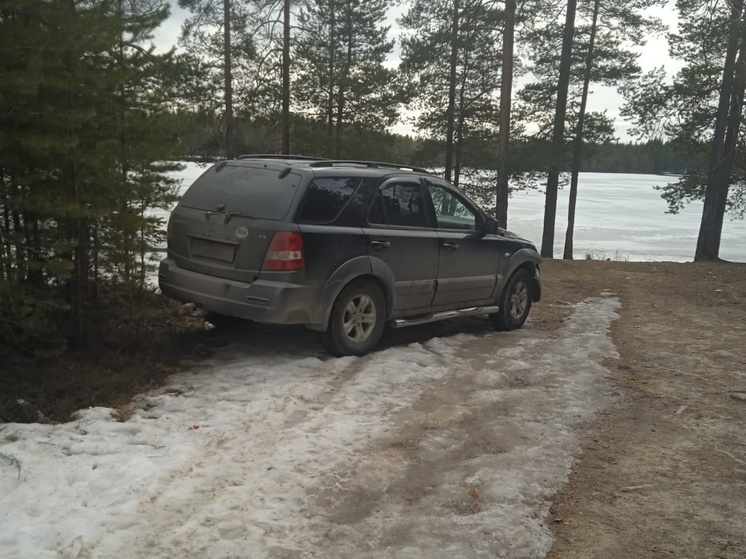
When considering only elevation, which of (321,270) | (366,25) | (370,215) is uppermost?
(366,25)

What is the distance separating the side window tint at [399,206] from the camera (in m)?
6.68

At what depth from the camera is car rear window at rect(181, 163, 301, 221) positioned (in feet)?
19.3

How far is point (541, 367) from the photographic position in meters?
6.69

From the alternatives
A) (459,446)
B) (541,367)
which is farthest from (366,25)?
(459,446)

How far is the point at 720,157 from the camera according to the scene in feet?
65.7

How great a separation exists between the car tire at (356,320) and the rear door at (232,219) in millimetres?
921

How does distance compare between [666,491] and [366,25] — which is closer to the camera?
[666,491]

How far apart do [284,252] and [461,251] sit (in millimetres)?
2541

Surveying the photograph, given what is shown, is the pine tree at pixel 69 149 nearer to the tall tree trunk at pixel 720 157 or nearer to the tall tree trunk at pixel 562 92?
the tall tree trunk at pixel 720 157

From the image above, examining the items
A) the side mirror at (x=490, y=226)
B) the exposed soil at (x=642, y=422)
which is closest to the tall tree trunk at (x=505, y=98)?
the exposed soil at (x=642, y=422)

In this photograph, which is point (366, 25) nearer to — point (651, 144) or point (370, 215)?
point (651, 144)

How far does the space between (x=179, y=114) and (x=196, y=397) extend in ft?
9.07

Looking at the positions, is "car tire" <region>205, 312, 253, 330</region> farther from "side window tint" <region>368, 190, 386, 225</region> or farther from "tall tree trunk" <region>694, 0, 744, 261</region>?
"tall tree trunk" <region>694, 0, 744, 261</region>

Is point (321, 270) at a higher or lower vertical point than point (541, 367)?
higher
